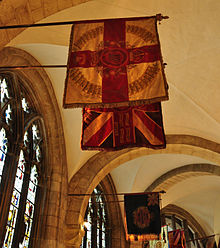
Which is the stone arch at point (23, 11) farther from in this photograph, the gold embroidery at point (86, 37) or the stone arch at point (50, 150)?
the stone arch at point (50, 150)

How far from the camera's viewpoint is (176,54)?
25.0ft

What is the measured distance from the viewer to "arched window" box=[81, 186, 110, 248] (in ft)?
36.0

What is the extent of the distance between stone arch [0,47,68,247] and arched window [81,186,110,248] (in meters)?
2.10

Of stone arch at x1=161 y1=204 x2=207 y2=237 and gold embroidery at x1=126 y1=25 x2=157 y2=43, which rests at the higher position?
stone arch at x1=161 y1=204 x2=207 y2=237

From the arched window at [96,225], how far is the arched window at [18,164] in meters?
3.10

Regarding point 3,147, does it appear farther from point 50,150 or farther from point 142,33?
point 142,33

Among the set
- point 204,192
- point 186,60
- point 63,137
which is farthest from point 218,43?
point 204,192

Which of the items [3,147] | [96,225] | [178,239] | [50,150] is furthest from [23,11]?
[178,239]

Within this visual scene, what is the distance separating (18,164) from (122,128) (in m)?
3.22

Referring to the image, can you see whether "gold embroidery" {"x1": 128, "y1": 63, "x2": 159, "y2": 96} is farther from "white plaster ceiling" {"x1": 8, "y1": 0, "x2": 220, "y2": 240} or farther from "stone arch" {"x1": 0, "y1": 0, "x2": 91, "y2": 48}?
"white plaster ceiling" {"x1": 8, "y1": 0, "x2": 220, "y2": 240}

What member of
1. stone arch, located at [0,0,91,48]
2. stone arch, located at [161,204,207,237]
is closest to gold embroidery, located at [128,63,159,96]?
stone arch, located at [0,0,91,48]

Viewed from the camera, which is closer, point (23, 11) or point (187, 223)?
point (23, 11)

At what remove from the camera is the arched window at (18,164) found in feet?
22.3

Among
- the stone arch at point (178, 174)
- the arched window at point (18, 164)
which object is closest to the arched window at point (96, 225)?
the stone arch at point (178, 174)
